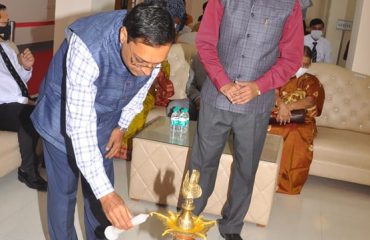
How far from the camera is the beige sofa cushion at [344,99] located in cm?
349

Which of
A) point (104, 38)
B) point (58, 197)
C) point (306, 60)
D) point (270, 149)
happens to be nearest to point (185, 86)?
point (306, 60)

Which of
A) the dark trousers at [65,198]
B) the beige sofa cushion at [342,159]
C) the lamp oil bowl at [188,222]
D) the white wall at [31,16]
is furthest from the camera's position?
the white wall at [31,16]

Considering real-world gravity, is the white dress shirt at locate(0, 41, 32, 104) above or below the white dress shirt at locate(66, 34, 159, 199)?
below

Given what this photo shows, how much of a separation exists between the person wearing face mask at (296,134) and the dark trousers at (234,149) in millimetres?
919

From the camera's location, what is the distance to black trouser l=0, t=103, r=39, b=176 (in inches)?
107

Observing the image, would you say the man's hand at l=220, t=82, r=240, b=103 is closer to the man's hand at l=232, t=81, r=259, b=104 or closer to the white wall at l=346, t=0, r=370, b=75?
the man's hand at l=232, t=81, r=259, b=104

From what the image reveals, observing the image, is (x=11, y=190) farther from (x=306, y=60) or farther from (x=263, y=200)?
(x=306, y=60)

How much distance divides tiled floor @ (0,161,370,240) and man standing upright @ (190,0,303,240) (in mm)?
500

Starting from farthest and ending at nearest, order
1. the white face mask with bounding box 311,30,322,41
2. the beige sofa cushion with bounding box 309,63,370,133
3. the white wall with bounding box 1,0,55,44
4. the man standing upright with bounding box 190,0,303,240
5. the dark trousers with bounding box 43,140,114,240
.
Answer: the white wall with bounding box 1,0,55,44 < the white face mask with bounding box 311,30,322,41 < the beige sofa cushion with bounding box 309,63,370,133 < the man standing upright with bounding box 190,0,303,240 < the dark trousers with bounding box 43,140,114,240

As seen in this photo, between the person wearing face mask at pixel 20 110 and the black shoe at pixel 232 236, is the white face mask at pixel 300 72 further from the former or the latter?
the person wearing face mask at pixel 20 110

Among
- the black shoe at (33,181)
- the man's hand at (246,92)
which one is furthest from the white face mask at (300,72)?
the black shoe at (33,181)

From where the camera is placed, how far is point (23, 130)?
2.72m

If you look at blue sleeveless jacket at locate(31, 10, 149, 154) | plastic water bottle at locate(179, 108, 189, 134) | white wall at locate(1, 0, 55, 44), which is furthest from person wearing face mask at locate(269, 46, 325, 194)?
white wall at locate(1, 0, 55, 44)

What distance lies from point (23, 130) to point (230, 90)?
1.38m
